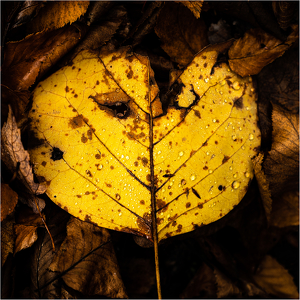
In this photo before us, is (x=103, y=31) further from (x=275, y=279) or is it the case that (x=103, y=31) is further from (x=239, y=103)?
(x=275, y=279)

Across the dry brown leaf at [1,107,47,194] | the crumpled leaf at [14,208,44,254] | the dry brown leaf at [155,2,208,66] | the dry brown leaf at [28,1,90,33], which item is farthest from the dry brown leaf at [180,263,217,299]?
the dry brown leaf at [28,1,90,33]

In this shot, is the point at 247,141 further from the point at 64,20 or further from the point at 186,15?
the point at 64,20

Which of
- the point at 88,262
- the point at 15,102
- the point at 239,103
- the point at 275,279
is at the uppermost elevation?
the point at 15,102

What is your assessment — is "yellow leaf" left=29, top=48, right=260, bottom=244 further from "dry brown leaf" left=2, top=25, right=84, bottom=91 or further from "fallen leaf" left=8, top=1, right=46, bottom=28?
"fallen leaf" left=8, top=1, right=46, bottom=28

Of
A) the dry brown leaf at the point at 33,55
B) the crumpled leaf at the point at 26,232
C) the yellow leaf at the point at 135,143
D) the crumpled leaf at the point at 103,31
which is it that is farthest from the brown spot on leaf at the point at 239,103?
the crumpled leaf at the point at 26,232

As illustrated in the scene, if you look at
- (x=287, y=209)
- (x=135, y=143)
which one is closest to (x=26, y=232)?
(x=135, y=143)

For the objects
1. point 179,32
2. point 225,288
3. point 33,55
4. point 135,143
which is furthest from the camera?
point 225,288

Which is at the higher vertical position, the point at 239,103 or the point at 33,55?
the point at 33,55
